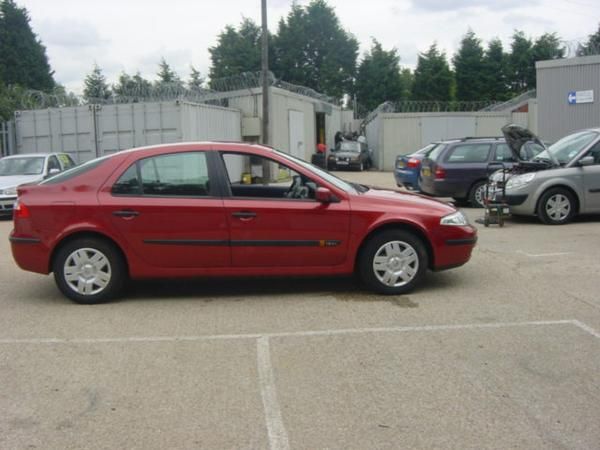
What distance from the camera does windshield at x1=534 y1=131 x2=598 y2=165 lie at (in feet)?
37.5

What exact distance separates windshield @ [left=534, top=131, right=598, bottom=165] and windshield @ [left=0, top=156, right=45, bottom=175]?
11.7m

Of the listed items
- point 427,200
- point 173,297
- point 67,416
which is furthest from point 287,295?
point 67,416

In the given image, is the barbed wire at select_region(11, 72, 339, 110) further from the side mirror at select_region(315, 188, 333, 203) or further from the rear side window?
the side mirror at select_region(315, 188, 333, 203)

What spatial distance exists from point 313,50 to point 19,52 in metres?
30.7

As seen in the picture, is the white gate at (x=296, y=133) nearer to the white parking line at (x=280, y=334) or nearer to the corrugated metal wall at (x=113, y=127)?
the corrugated metal wall at (x=113, y=127)

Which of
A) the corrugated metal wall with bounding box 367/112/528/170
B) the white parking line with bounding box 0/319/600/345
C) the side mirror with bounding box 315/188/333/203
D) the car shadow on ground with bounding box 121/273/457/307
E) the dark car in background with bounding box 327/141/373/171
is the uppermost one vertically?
the corrugated metal wall with bounding box 367/112/528/170

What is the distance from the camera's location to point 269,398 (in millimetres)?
4145

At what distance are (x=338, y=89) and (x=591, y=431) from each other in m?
66.6

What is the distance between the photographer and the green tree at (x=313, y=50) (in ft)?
229

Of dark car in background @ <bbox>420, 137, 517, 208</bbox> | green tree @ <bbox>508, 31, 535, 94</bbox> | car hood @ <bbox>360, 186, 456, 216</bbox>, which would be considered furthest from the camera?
green tree @ <bbox>508, 31, 535, 94</bbox>

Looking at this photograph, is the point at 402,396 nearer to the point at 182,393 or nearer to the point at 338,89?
the point at 182,393

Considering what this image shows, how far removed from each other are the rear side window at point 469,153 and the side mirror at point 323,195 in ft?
26.6

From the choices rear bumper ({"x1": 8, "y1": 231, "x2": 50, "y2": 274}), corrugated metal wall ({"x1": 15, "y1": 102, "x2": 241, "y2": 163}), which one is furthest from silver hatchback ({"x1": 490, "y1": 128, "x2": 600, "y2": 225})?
corrugated metal wall ({"x1": 15, "y1": 102, "x2": 241, "y2": 163})

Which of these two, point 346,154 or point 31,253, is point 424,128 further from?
point 31,253
